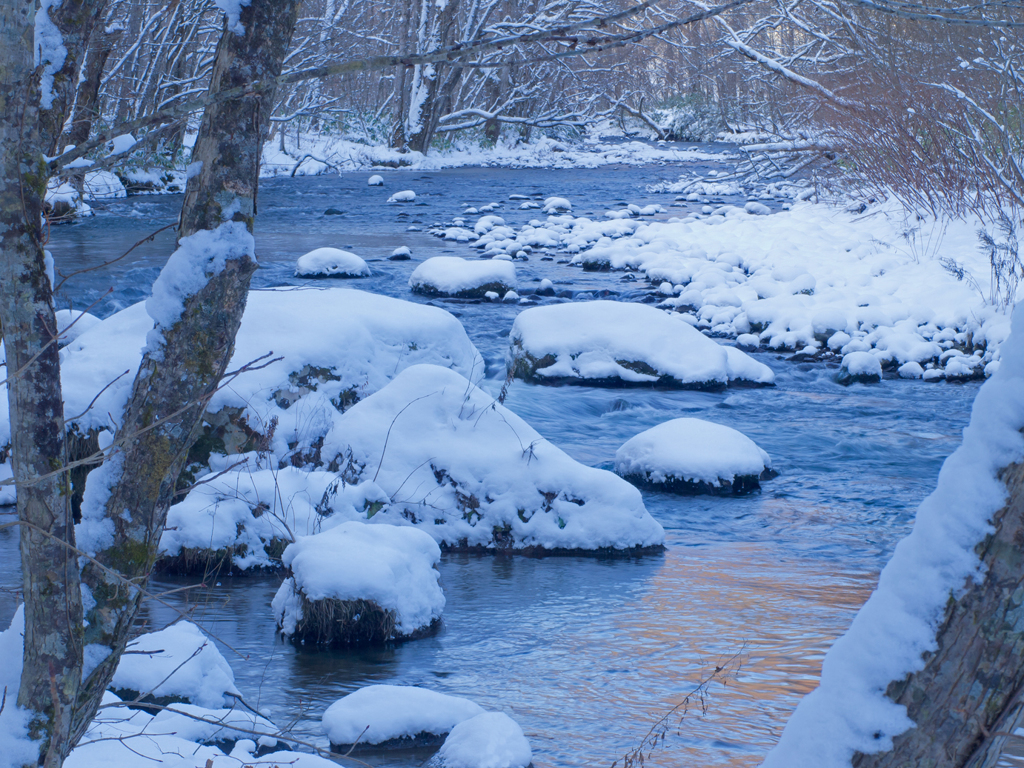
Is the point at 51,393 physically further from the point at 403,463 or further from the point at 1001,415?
A: the point at 403,463

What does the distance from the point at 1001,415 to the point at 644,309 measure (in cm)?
767

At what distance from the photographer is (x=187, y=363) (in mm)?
1945

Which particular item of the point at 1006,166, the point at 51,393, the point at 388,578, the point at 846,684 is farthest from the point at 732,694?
the point at 1006,166

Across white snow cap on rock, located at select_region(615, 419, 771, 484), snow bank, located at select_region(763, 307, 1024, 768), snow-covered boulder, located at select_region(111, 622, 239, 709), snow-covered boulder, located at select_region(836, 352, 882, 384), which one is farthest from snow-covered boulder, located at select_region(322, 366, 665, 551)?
snow-covered boulder, located at select_region(836, 352, 882, 384)

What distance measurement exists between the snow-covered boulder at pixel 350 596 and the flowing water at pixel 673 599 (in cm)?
9

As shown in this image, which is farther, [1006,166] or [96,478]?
[1006,166]

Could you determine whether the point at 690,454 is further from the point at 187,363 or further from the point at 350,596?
the point at 187,363


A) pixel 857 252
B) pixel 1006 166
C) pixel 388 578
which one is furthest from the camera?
pixel 857 252

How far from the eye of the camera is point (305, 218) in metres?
17.1

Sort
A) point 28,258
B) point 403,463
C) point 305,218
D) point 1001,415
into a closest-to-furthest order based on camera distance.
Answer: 1. point 1001,415
2. point 28,258
3. point 403,463
4. point 305,218

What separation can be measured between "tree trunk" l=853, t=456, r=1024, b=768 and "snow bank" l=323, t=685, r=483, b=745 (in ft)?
6.82

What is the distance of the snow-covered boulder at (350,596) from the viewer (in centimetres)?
402

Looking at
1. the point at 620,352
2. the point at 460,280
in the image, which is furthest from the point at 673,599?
the point at 460,280

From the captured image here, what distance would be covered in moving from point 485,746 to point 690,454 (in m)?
3.44
